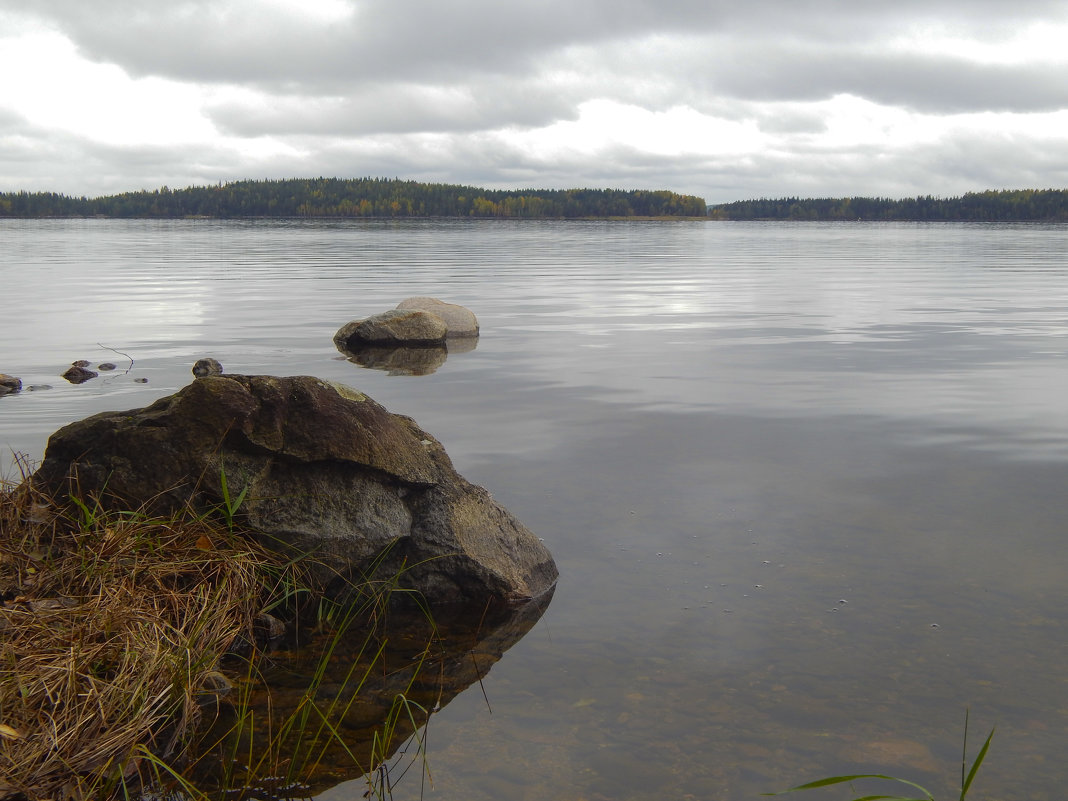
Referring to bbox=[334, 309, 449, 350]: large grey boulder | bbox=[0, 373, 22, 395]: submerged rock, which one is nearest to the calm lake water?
bbox=[0, 373, 22, 395]: submerged rock

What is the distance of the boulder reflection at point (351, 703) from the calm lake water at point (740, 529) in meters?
0.14

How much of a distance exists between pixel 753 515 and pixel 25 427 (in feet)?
25.3

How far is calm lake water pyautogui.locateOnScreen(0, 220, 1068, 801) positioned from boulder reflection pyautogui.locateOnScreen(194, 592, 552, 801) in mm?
145

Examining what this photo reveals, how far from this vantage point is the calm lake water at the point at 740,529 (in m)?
4.41

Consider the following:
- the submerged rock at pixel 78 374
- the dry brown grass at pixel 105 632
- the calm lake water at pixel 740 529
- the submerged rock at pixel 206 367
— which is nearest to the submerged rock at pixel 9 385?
the calm lake water at pixel 740 529

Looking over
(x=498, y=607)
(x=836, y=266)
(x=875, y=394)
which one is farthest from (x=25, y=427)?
(x=836, y=266)

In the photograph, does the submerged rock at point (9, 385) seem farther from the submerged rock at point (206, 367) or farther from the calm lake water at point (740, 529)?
the submerged rock at point (206, 367)

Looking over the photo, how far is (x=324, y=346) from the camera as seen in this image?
1802 centimetres

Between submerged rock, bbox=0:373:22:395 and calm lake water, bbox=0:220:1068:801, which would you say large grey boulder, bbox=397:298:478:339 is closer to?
calm lake water, bbox=0:220:1068:801

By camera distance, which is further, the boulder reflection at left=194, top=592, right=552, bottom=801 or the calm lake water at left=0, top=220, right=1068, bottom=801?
the calm lake water at left=0, top=220, right=1068, bottom=801

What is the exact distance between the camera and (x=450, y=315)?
64.3 ft

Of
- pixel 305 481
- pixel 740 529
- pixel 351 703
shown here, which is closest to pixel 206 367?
pixel 305 481

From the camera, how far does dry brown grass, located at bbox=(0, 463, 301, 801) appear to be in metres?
3.99

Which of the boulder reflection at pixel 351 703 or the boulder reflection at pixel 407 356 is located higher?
the boulder reflection at pixel 407 356
